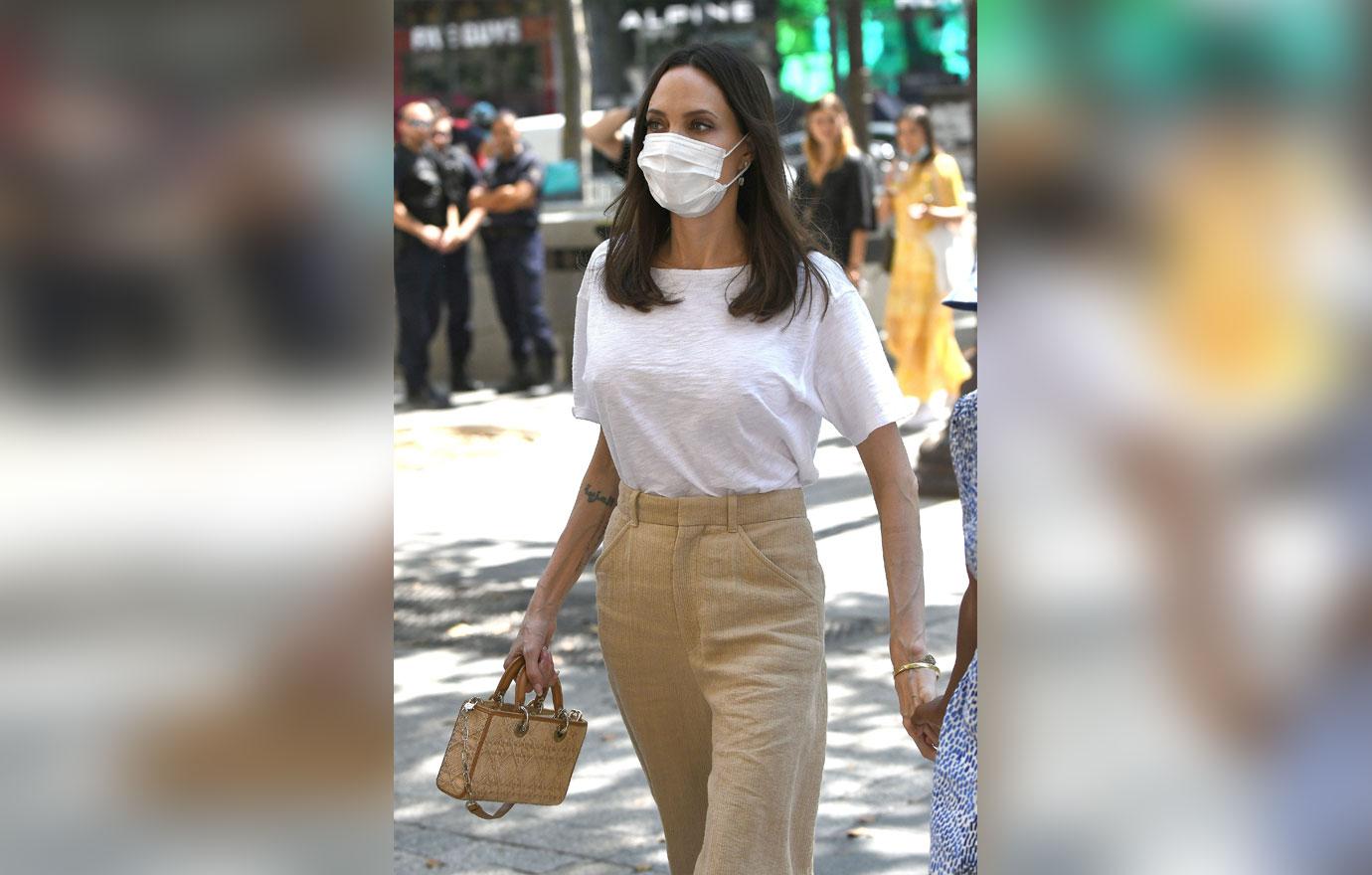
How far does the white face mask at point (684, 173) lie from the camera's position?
3.48 metres

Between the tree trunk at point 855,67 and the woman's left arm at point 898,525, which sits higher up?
the tree trunk at point 855,67

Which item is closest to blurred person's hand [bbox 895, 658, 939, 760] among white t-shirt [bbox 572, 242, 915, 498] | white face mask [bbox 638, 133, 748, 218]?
white t-shirt [bbox 572, 242, 915, 498]

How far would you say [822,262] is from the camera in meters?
3.52

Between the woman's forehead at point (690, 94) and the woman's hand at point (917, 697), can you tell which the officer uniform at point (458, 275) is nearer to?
the woman's forehead at point (690, 94)

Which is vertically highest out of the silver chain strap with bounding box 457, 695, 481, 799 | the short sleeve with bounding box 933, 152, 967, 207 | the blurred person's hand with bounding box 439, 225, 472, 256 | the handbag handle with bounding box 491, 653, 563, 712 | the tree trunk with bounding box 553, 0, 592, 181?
the tree trunk with bounding box 553, 0, 592, 181

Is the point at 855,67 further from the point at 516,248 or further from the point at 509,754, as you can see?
the point at 509,754

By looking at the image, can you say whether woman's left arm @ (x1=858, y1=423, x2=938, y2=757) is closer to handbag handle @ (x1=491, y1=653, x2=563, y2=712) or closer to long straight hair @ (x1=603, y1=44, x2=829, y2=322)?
long straight hair @ (x1=603, y1=44, x2=829, y2=322)

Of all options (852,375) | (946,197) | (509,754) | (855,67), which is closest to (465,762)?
(509,754)

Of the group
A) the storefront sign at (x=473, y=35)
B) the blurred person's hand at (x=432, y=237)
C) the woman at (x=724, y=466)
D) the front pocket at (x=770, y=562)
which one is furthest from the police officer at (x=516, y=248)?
the storefront sign at (x=473, y=35)

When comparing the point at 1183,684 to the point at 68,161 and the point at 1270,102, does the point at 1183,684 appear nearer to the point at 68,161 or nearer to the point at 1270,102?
the point at 1270,102

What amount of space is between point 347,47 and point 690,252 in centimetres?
244

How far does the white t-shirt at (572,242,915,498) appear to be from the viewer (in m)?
3.33

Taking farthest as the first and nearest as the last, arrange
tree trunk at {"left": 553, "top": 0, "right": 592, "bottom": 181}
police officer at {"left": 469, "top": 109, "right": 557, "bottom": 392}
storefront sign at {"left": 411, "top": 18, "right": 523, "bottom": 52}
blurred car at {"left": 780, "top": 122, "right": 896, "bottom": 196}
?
storefront sign at {"left": 411, "top": 18, "right": 523, "bottom": 52} < blurred car at {"left": 780, "top": 122, "right": 896, "bottom": 196} < tree trunk at {"left": 553, "top": 0, "right": 592, "bottom": 181} < police officer at {"left": 469, "top": 109, "right": 557, "bottom": 392}

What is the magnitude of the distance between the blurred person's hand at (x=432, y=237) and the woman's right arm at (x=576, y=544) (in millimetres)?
11373
